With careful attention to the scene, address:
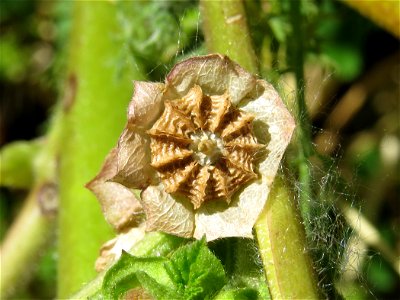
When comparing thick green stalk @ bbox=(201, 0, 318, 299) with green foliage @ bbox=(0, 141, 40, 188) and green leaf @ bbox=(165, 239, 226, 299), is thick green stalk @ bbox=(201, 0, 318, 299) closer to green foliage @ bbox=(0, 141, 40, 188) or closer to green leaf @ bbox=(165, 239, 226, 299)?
green leaf @ bbox=(165, 239, 226, 299)

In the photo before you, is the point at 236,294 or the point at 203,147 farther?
the point at 203,147

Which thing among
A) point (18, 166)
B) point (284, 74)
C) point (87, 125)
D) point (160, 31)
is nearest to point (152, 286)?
point (284, 74)

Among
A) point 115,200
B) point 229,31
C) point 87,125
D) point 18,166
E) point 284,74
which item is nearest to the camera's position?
point 115,200

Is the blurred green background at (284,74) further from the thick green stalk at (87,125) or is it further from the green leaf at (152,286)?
the green leaf at (152,286)

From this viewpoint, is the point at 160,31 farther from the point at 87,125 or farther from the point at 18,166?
the point at 18,166

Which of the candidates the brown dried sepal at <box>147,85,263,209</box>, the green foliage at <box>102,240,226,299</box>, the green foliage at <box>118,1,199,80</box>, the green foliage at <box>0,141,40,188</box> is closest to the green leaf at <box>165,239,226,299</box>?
the green foliage at <box>102,240,226,299</box>
